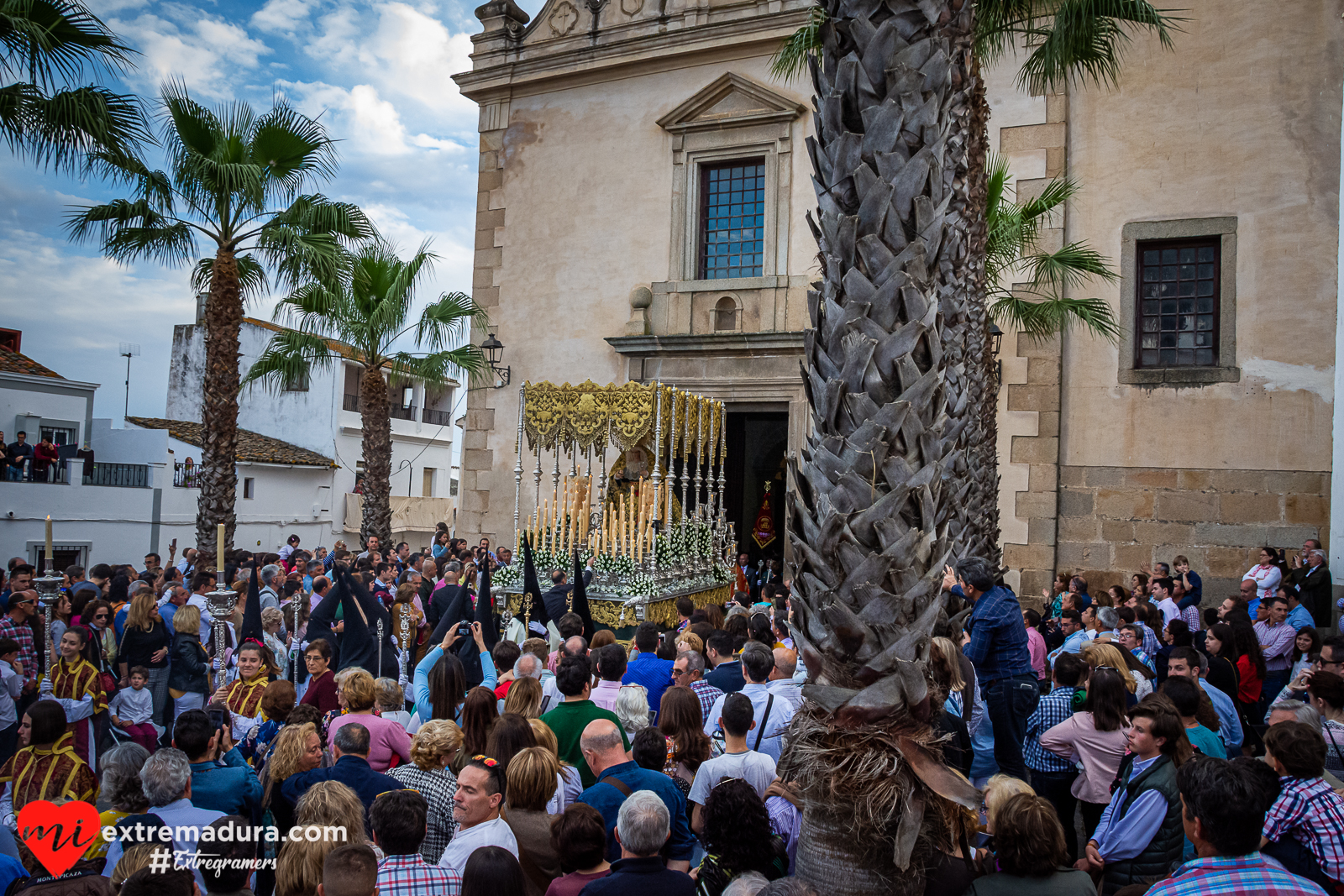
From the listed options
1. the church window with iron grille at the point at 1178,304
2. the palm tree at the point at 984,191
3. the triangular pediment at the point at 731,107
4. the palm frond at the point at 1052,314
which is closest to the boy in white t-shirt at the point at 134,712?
the palm tree at the point at 984,191

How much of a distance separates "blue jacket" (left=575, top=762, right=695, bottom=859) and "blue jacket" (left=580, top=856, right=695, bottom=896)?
25.1 inches

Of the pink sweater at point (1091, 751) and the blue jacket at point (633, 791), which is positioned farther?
the pink sweater at point (1091, 751)

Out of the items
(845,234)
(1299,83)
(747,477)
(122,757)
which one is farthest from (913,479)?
(747,477)

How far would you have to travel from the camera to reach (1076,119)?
43.1 feet

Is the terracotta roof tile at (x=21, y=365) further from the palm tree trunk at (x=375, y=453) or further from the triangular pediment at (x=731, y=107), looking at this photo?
the triangular pediment at (x=731, y=107)

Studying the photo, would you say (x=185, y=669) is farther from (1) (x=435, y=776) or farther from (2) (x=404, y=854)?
(2) (x=404, y=854)

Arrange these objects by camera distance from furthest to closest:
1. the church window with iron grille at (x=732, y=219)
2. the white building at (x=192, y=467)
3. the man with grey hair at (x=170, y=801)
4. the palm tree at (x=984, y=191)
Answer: the white building at (x=192, y=467)
the church window with iron grille at (x=732, y=219)
the palm tree at (x=984, y=191)
the man with grey hair at (x=170, y=801)

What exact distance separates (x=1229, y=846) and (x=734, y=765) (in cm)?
196

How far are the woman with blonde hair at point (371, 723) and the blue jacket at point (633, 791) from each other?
3.89ft

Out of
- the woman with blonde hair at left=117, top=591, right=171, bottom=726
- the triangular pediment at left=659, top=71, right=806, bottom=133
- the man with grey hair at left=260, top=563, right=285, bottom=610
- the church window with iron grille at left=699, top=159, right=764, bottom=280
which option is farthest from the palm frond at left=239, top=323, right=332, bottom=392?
the woman with blonde hair at left=117, top=591, right=171, bottom=726

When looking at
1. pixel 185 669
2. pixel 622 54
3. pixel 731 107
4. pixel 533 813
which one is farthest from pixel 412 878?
pixel 622 54

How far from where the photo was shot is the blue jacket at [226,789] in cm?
398

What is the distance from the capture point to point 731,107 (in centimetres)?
1530

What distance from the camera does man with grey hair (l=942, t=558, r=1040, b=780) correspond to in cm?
571
